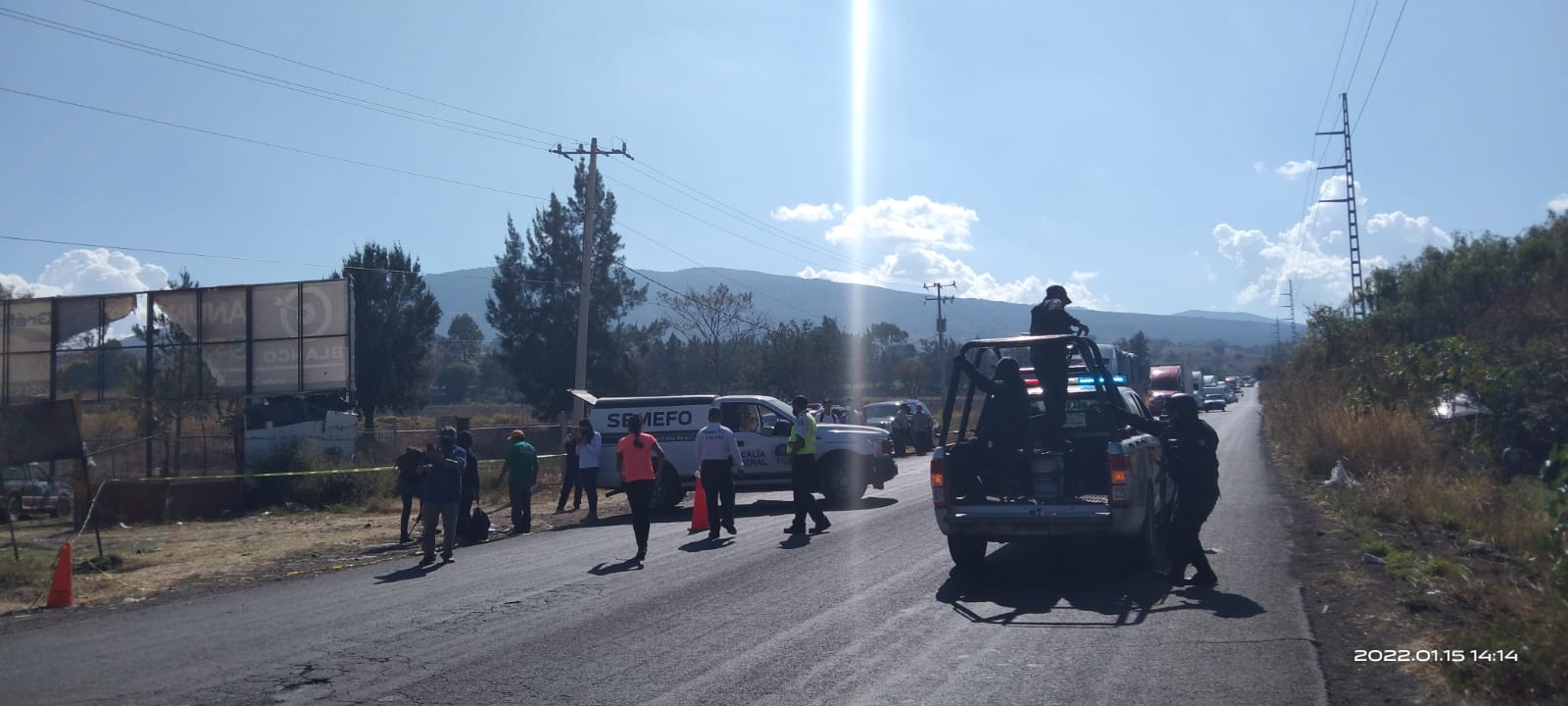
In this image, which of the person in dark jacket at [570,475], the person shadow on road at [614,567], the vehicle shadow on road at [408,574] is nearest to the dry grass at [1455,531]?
the person shadow on road at [614,567]

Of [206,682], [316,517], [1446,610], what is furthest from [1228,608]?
[316,517]

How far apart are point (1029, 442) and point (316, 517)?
17435 mm

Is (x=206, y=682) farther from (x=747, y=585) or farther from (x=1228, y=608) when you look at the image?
(x=1228, y=608)

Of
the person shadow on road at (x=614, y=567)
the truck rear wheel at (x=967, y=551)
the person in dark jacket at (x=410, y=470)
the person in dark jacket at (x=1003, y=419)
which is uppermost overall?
the person in dark jacket at (x=1003, y=419)

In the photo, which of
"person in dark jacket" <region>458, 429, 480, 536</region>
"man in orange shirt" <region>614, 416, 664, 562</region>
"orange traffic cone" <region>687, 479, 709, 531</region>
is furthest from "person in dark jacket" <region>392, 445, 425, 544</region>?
"orange traffic cone" <region>687, 479, 709, 531</region>

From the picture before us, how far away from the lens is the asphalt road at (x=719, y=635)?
6930 mm

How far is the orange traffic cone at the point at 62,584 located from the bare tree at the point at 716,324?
42026 mm

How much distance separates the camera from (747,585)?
10680 millimetres

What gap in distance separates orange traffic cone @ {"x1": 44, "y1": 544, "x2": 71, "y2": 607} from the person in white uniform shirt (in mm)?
7266

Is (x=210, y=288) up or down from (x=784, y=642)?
up

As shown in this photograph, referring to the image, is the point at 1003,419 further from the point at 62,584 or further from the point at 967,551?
the point at 62,584

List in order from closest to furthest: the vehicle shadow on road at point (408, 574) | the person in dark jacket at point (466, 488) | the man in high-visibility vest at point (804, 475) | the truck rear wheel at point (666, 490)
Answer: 1. the vehicle shadow on road at point (408, 574)
2. the man in high-visibility vest at point (804, 475)
3. the person in dark jacket at point (466, 488)
4. the truck rear wheel at point (666, 490)

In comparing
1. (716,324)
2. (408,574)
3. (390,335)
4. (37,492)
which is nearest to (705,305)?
(716,324)

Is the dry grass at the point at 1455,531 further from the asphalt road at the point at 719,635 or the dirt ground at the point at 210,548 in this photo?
the dirt ground at the point at 210,548
